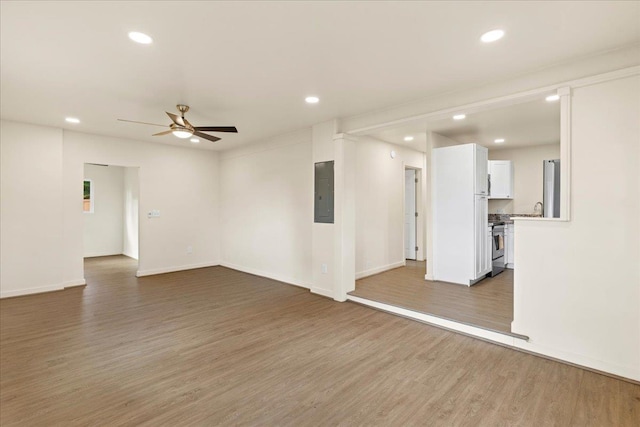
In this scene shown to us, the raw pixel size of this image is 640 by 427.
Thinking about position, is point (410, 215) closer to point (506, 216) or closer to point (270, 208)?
point (506, 216)

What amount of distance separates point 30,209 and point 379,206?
231 inches

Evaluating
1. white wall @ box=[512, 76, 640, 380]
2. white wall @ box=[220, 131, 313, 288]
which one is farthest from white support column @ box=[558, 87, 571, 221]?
white wall @ box=[220, 131, 313, 288]

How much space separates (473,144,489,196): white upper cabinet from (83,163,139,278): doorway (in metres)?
8.05

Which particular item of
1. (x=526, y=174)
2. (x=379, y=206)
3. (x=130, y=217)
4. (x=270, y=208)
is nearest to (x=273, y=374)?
(x=270, y=208)

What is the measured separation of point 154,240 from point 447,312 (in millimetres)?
5711

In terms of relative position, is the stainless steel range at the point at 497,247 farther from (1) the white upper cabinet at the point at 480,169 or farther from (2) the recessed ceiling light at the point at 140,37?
(2) the recessed ceiling light at the point at 140,37

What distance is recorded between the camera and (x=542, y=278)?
298 centimetres

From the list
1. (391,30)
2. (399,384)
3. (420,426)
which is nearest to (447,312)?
(399,384)

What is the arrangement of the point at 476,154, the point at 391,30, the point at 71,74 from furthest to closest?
1. the point at 476,154
2. the point at 71,74
3. the point at 391,30

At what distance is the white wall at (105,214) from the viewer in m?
8.54

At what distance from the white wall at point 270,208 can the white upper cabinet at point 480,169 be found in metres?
2.69

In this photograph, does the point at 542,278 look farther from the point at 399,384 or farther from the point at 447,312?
the point at 399,384

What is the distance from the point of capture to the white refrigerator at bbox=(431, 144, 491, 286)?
16.5 feet

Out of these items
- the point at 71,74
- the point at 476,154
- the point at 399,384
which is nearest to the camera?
the point at 399,384
